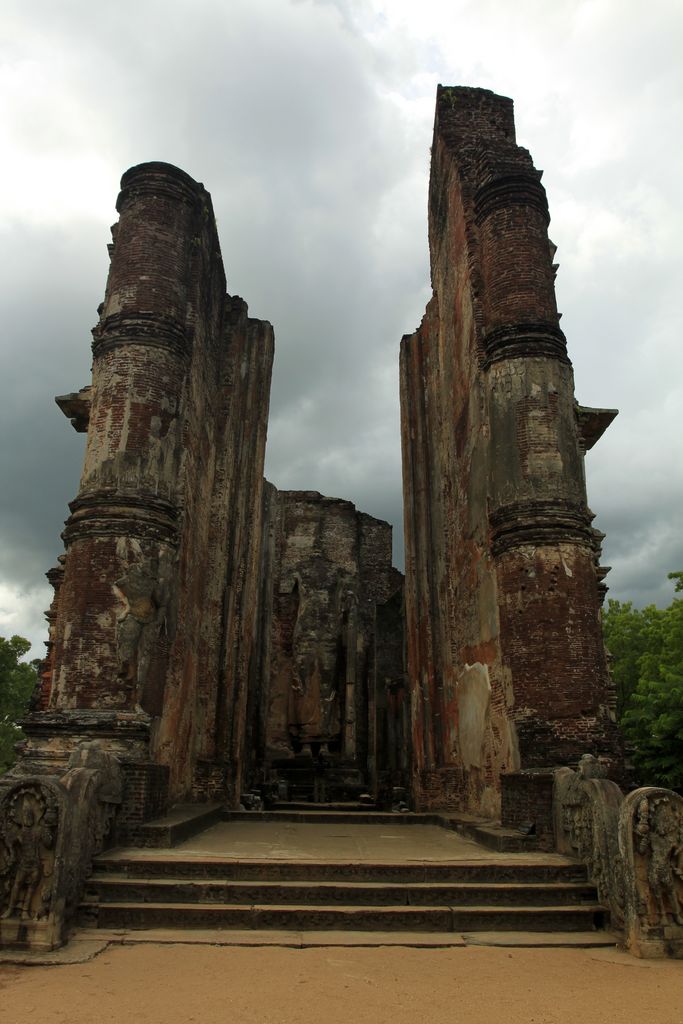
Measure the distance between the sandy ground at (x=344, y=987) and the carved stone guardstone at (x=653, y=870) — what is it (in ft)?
0.66

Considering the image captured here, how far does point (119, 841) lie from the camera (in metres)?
7.03

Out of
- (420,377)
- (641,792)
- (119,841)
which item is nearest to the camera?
(641,792)

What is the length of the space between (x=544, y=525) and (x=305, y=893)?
514cm

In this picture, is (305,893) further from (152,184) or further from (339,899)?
(152,184)

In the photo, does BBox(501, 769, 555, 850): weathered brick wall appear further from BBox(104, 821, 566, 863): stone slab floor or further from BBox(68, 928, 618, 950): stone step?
BBox(68, 928, 618, 950): stone step

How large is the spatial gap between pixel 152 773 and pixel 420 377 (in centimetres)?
1038

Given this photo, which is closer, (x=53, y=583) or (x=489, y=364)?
(x=489, y=364)

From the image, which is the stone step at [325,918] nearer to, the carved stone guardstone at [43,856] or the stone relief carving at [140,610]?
the carved stone guardstone at [43,856]

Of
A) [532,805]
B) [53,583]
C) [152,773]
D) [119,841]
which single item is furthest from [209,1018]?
[53,583]

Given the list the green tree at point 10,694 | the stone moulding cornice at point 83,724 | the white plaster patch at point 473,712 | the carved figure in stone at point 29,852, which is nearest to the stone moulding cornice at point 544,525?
the white plaster patch at point 473,712

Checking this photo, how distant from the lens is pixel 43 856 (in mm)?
5410

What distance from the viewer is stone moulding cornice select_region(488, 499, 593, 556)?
9000 millimetres

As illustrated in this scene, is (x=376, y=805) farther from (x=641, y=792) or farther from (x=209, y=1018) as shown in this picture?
(x=209, y=1018)

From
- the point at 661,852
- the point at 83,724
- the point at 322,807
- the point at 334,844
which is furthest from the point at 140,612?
the point at 322,807
